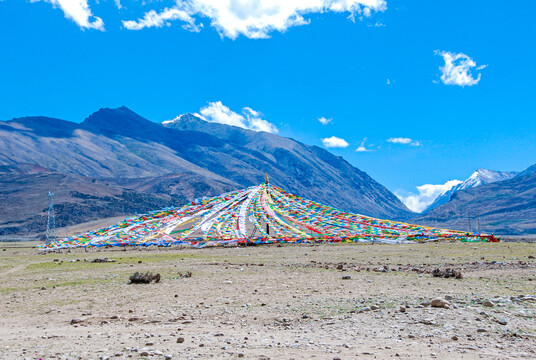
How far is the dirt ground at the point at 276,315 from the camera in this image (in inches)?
282

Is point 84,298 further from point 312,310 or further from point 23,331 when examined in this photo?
point 312,310

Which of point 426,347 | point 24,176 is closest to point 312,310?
point 426,347

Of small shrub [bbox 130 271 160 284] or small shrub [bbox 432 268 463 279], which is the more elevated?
small shrub [bbox 432 268 463 279]

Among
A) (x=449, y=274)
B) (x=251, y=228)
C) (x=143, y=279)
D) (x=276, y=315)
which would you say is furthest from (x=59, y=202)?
(x=276, y=315)

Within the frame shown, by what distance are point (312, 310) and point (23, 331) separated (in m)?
5.90

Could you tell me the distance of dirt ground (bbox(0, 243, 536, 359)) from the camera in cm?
716

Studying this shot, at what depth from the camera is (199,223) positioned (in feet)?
126

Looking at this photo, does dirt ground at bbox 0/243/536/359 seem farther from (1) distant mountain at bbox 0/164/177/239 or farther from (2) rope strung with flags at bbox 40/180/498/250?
(1) distant mountain at bbox 0/164/177/239

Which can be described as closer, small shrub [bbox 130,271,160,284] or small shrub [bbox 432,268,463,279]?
small shrub [bbox 432,268,463,279]

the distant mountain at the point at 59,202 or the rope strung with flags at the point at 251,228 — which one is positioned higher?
the distant mountain at the point at 59,202

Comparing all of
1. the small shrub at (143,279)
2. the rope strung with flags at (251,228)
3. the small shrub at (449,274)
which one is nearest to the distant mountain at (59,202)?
the rope strung with flags at (251,228)

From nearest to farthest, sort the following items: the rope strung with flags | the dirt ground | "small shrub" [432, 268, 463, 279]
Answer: the dirt ground → "small shrub" [432, 268, 463, 279] → the rope strung with flags

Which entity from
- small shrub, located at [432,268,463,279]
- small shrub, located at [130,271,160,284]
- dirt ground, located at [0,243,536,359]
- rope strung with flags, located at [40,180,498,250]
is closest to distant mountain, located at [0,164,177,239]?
rope strung with flags, located at [40,180,498,250]

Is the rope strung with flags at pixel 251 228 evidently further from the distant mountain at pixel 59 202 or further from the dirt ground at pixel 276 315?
the distant mountain at pixel 59 202
